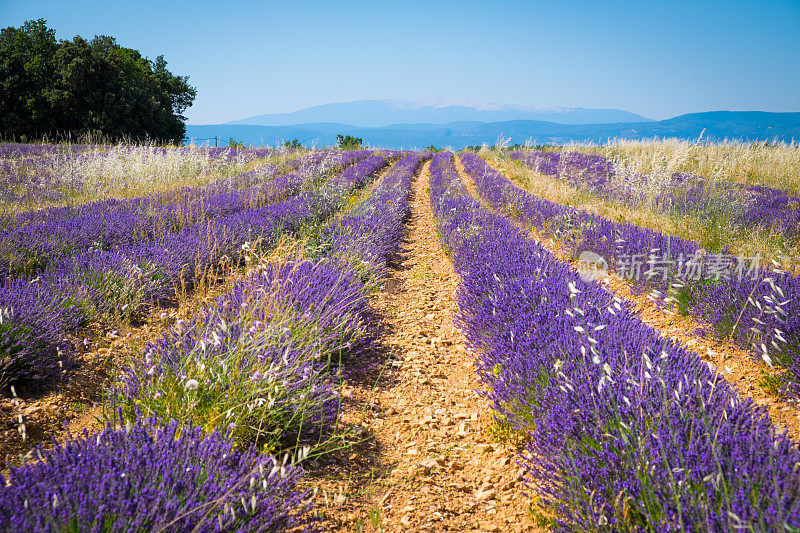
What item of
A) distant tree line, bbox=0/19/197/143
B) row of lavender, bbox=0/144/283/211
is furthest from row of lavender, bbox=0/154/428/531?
distant tree line, bbox=0/19/197/143

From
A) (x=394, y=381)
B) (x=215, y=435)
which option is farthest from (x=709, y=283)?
(x=215, y=435)

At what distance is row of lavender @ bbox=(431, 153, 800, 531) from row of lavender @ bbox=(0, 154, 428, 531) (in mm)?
1041

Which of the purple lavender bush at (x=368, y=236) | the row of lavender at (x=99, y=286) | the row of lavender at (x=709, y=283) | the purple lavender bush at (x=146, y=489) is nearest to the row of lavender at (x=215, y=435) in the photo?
the purple lavender bush at (x=146, y=489)

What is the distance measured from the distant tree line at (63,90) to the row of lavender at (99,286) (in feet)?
73.3

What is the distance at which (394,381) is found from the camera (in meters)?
3.21

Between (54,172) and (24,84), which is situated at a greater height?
(24,84)

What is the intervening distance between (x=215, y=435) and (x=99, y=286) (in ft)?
9.23

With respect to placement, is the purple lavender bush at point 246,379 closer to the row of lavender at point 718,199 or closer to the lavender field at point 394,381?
the lavender field at point 394,381

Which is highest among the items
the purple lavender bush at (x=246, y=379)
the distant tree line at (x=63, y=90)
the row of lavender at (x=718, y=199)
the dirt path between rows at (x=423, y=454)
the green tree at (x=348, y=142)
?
the distant tree line at (x=63, y=90)

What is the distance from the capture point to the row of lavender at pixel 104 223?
4273 mm

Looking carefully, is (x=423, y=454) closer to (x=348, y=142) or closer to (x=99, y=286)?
(x=99, y=286)

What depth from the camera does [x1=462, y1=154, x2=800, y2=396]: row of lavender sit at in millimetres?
2971

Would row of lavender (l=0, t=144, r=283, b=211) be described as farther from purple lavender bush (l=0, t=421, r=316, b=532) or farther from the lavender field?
purple lavender bush (l=0, t=421, r=316, b=532)

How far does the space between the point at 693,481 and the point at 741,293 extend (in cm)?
289
